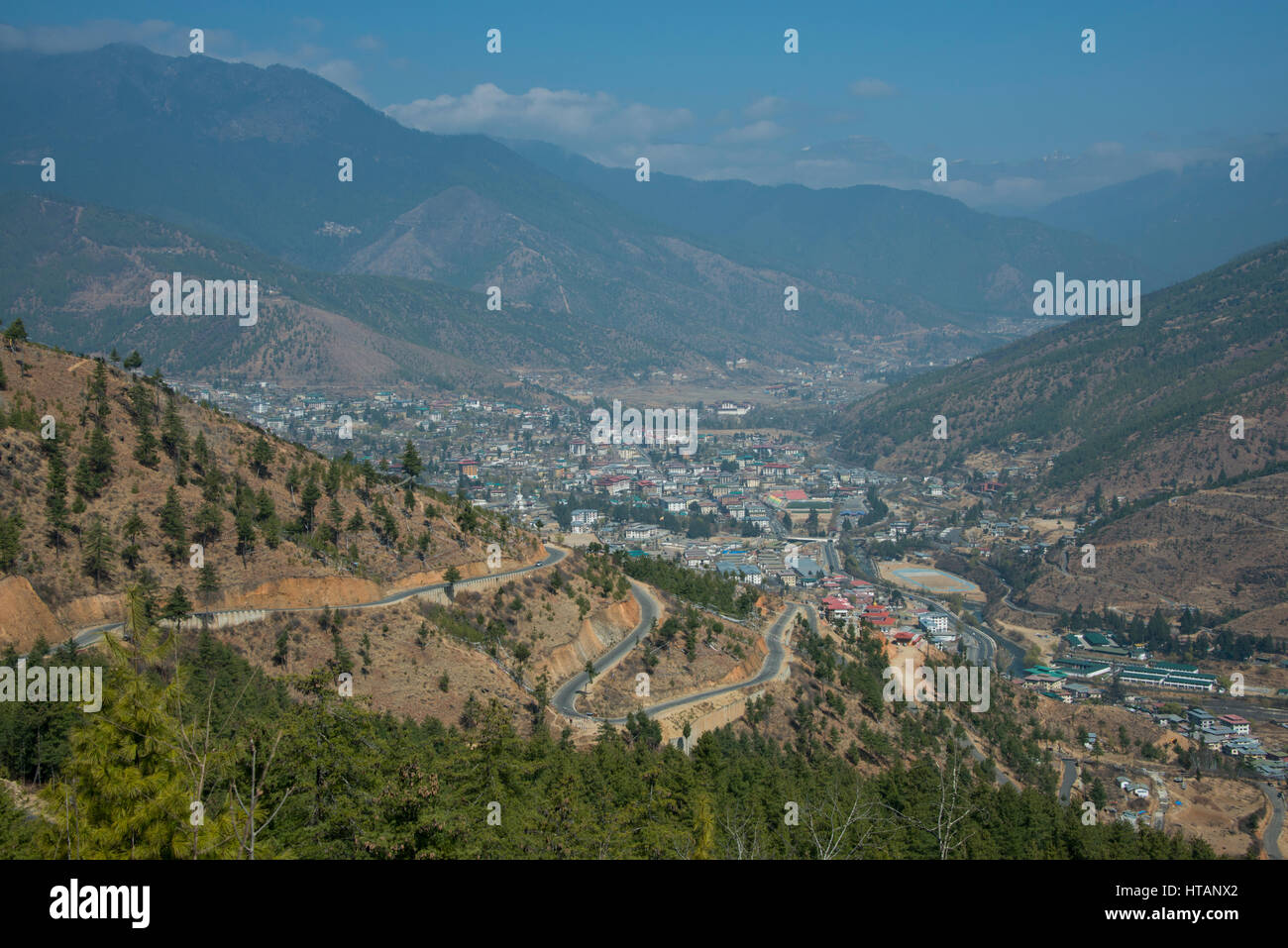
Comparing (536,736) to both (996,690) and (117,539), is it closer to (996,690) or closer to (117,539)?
(117,539)

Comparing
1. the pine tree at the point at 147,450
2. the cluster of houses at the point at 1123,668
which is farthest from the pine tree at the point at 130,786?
the cluster of houses at the point at 1123,668

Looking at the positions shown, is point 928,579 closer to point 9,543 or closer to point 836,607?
point 836,607

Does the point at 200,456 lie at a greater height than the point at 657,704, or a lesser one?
greater

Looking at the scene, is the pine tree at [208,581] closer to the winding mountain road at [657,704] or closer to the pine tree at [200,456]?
the pine tree at [200,456]

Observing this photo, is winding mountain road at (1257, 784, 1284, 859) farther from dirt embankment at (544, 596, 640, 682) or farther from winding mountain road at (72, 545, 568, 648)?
winding mountain road at (72, 545, 568, 648)

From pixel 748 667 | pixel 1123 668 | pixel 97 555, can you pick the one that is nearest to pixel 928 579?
pixel 1123 668

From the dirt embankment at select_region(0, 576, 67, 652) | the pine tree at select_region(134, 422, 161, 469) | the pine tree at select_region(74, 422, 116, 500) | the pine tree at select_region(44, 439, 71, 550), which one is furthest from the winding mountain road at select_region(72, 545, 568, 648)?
the pine tree at select_region(134, 422, 161, 469)

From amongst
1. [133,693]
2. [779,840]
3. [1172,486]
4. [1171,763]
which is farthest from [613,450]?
[133,693]

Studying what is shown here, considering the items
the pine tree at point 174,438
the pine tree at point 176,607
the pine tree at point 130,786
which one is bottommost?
the pine tree at point 130,786
